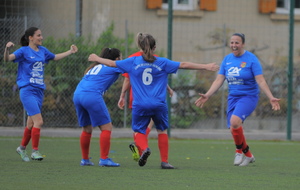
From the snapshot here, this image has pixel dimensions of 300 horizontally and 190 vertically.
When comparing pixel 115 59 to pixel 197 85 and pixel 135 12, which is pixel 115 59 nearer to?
pixel 197 85

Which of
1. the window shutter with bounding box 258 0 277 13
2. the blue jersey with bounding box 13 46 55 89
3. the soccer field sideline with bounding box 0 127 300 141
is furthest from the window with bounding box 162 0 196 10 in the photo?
the blue jersey with bounding box 13 46 55 89

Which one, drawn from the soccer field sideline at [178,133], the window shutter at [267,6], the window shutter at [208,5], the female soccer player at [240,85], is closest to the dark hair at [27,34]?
the female soccer player at [240,85]

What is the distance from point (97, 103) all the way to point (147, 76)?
2.68ft

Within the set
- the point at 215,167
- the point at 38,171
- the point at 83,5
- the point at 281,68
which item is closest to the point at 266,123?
the point at 281,68

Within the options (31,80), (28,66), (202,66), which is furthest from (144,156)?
(28,66)

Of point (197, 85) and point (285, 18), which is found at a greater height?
point (285, 18)

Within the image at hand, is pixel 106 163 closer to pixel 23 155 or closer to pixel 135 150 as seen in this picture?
pixel 135 150

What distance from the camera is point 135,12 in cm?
1816

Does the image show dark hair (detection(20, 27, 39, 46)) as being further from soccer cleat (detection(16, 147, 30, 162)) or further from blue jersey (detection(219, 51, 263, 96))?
blue jersey (detection(219, 51, 263, 96))

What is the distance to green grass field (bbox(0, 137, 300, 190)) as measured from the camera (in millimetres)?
7504

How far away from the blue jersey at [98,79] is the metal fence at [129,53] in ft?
20.2

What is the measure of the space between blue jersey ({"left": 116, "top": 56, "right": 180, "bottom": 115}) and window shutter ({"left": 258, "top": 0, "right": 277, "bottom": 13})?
10809 mm

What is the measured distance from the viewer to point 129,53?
1611 cm

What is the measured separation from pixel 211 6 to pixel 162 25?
2.59 m
